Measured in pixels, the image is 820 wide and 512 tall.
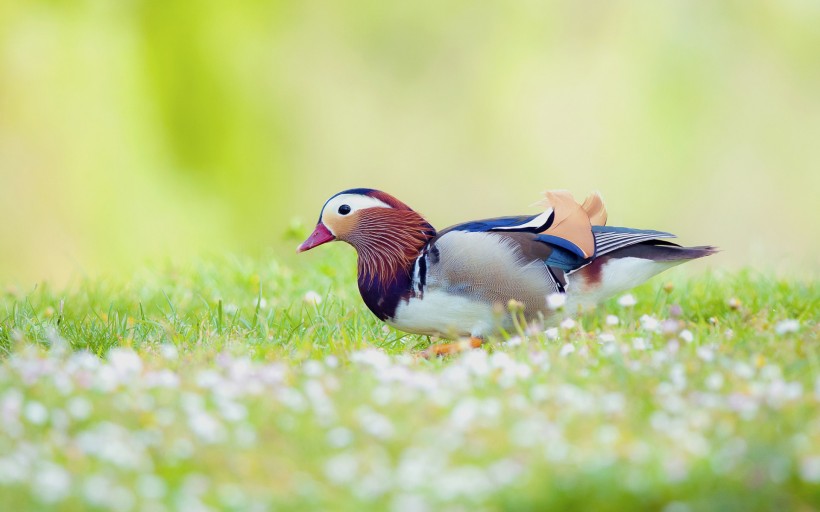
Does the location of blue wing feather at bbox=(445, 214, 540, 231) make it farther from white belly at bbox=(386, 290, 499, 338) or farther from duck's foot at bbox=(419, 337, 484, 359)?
duck's foot at bbox=(419, 337, 484, 359)

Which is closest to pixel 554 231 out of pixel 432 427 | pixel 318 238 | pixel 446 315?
pixel 446 315

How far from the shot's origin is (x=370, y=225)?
181 inches

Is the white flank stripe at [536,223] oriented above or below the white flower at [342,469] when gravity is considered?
above

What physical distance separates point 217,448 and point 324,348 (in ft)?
4.98

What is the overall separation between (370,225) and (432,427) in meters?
1.88

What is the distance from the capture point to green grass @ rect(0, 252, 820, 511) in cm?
245

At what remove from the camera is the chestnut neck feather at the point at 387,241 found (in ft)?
14.6

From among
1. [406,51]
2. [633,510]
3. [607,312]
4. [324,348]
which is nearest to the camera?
[633,510]

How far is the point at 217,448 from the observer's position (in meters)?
2.74

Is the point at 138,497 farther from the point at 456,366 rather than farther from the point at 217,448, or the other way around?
the point at 456,366

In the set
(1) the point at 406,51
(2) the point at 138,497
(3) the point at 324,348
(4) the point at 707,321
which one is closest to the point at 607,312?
(4) the point at 707,321

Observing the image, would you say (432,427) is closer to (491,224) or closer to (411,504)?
(411,504)

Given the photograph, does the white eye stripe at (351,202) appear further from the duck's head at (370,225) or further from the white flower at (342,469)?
the white flower at (342,469)

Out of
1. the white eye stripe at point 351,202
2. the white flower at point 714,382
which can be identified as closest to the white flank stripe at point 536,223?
the white eye stripe at point 351,202
